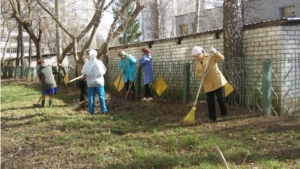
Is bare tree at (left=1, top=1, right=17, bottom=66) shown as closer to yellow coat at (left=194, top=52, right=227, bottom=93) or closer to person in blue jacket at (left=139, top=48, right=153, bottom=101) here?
person in blue jacket at (left=139, top=48, right=153, bottom=101)

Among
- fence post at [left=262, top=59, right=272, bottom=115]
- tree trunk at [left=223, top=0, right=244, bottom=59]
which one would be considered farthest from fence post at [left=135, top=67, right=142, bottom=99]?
fence post at [left=262, top=59, right=272, bottom=115]

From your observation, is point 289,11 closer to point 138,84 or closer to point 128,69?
point 138,84

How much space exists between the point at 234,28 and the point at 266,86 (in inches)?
65.2

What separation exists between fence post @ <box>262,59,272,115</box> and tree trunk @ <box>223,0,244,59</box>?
1.04 meters

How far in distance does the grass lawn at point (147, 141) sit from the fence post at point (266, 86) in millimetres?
221

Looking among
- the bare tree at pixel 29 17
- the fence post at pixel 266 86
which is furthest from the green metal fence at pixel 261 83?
the bare tree at pixel 29 17

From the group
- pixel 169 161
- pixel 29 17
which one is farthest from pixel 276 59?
pixel 29 17

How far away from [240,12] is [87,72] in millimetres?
3834

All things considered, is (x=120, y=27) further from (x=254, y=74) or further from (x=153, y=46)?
(x=254, y=74)

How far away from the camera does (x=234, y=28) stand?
6617 millimetres

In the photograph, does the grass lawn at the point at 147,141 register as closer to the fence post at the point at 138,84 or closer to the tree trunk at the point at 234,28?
the tree trunk at the point at 234,28

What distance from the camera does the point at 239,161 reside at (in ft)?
12.1

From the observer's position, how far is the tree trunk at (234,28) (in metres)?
6.61

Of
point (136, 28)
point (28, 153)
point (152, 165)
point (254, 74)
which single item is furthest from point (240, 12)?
point (136, 28)
